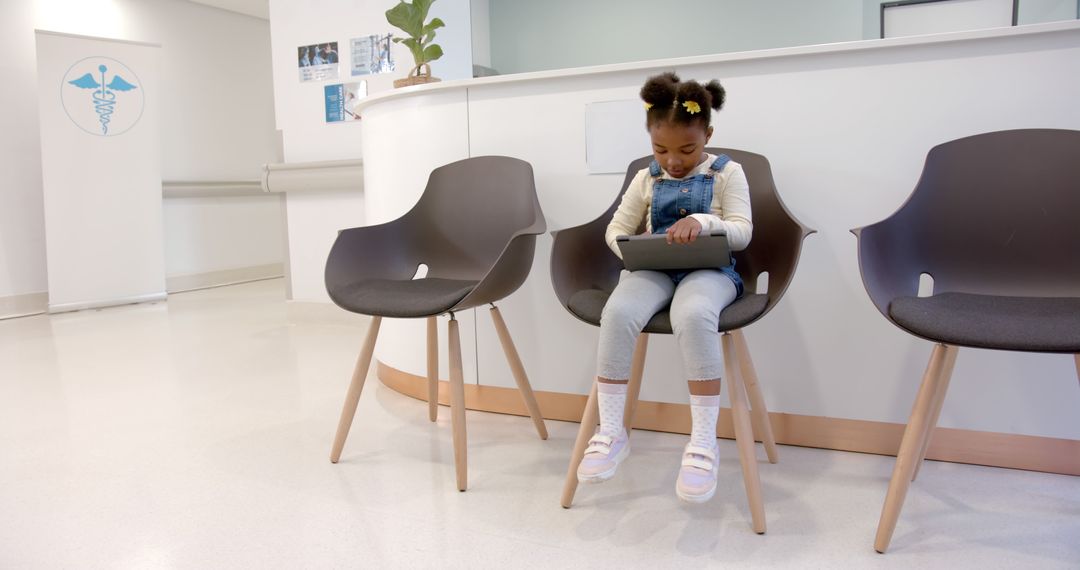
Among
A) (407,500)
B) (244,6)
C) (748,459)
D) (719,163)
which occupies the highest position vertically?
(244,6)

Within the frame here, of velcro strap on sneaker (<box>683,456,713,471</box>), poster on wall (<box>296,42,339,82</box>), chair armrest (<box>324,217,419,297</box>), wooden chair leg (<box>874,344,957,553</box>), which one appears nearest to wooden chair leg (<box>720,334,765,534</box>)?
velcro strap on sneaker (<box>683,456,713,471</box>)

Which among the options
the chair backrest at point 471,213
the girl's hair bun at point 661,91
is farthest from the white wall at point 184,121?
the girl's hair bun at point 661,91

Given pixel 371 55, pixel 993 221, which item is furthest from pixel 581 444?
pixel 371 55

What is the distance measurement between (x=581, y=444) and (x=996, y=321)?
0.84 metres

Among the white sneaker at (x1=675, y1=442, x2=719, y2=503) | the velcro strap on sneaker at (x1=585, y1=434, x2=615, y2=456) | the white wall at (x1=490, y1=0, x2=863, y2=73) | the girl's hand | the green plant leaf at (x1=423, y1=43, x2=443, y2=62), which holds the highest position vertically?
the white wall at (x1=490, y1=0, x2=863, y2=73)

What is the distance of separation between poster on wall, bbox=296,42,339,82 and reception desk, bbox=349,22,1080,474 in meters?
1.93

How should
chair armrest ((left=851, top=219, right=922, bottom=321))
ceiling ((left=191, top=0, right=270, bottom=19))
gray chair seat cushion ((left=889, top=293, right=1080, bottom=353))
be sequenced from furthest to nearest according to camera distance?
ceiling ((left=191, top=0, right=270, bottom=19)) < chair armrest ((left=851, top=219, right=922, bottom=321)) < gray chair seat cushion ((left=889, top=293, right=1080, bottom=353))

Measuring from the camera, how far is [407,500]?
6.03 feet

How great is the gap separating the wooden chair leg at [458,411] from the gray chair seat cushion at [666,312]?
1.08 feet

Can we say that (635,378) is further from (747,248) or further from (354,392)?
(354,392)

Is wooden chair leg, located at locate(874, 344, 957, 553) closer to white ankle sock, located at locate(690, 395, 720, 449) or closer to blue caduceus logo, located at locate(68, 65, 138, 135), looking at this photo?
white ankle sock, located at locate(690, 395, 720, 449)

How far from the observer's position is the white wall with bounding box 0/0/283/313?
16.5ft

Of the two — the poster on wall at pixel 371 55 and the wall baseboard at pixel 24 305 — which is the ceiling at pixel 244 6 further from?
the wall baseboard at pixel 24 305

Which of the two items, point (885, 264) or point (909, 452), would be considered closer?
point (909, 452)
